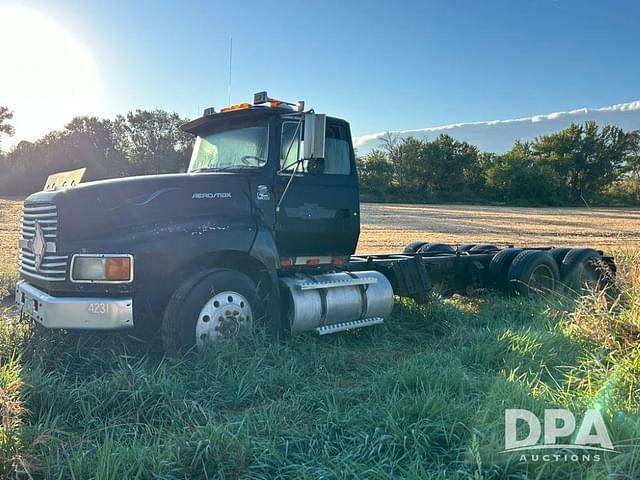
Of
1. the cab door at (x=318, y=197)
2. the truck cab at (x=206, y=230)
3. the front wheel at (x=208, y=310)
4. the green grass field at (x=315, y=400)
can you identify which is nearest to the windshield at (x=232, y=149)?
the truck cab at (x=206, y=230)

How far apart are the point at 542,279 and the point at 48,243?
707cm

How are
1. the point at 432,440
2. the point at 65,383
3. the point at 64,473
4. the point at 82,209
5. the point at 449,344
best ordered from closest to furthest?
the point at 64,473, the point at 432,440, the point at 65,383, the point at 82,209, the point at 449,344

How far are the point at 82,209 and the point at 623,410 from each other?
4.56m

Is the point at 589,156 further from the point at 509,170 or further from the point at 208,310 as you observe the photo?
the point at 208,310

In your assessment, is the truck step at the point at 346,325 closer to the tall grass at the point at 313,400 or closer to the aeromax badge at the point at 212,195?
the tall grass at the point at 313,400

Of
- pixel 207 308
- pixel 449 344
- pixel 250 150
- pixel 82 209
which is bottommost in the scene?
pixel 449 344

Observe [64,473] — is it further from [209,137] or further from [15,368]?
[209,137]

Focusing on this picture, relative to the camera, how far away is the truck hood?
455cm

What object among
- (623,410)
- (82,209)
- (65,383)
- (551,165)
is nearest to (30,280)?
(82,209)

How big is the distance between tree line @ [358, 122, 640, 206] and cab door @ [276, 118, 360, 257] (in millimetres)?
50222

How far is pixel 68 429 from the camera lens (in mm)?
3539

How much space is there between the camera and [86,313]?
4.32 meters

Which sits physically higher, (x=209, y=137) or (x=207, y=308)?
(x=209, y=137)

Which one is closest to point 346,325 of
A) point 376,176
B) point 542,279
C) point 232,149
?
point 232,149
